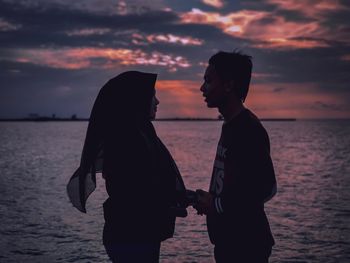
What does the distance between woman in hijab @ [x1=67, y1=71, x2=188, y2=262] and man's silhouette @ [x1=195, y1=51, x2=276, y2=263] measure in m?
0.37

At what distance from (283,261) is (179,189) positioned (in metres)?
10.9

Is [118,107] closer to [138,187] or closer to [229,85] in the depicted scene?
[138,187]

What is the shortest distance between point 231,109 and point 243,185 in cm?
76

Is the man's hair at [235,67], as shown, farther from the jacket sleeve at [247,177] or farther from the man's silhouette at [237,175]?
the jacket sleeve at [247,177]

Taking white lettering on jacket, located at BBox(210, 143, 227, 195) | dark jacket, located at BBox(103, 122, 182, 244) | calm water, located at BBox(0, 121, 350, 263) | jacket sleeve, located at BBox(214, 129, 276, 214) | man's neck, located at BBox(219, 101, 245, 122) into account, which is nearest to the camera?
jacket sleeve, located at BBox(214, 129, 276, 214)

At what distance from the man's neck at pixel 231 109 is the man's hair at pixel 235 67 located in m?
0.10

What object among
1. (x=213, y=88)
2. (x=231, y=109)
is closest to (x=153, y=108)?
(x=213, y=88)

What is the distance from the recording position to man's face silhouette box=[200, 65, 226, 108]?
13.1 ft

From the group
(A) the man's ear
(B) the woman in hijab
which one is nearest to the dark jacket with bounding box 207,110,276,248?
(A) the man's ear

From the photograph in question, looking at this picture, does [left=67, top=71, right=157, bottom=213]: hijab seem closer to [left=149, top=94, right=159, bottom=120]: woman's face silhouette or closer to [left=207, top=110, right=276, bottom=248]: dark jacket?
[left=149, top=94, right=159, bottom=120]: woman's face silhouette

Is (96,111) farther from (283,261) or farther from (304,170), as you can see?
(304,170)

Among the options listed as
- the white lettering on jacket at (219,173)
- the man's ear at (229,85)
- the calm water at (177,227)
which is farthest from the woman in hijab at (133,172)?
the calm water at (177,227)

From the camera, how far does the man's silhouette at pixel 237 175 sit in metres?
3.60

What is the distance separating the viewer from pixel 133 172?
12.1 ft
